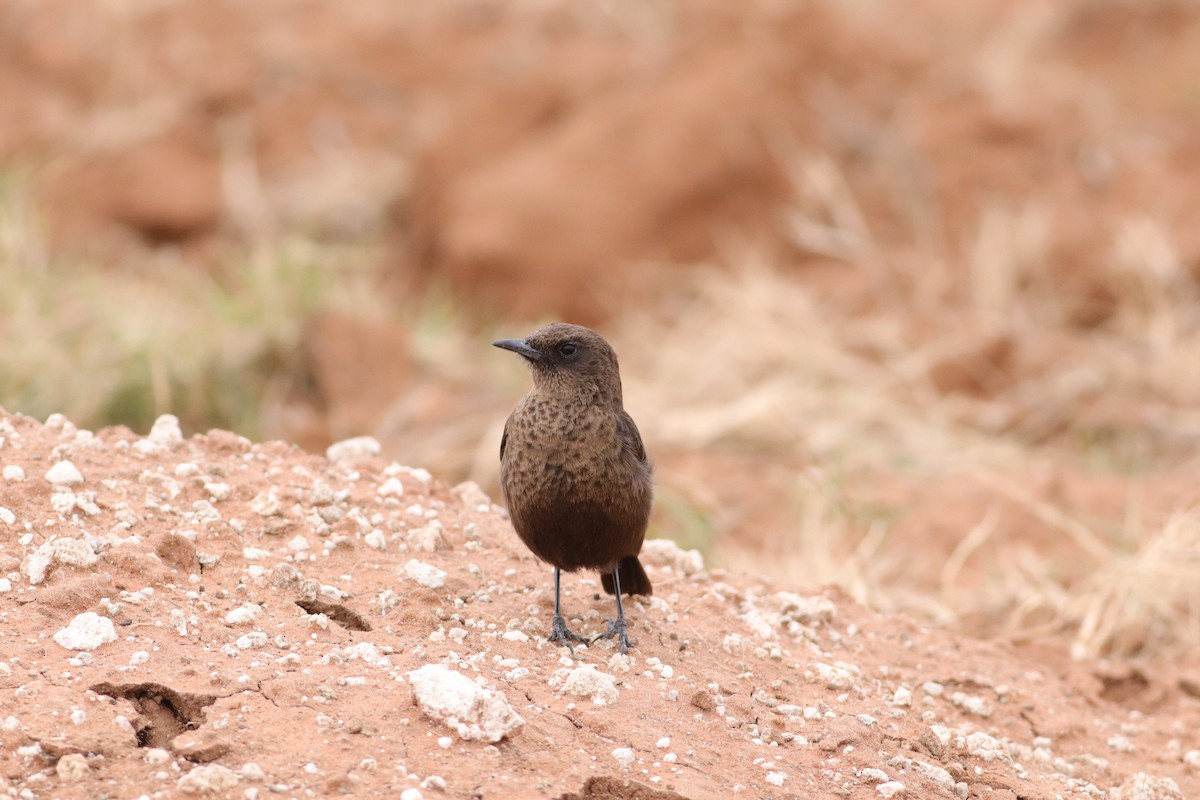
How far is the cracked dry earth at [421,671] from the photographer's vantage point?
3.25 m

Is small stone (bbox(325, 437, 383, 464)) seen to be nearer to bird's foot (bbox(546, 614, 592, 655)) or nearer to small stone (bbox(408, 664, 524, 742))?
bird's foot (bbox(546, 614, 592, 655))

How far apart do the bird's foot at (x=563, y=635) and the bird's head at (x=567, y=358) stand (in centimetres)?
74

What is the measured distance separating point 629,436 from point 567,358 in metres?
0.32

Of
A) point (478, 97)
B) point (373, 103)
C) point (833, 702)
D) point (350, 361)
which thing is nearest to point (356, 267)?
point (350, 361)

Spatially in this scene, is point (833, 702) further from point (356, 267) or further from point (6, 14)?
point (6, 14)

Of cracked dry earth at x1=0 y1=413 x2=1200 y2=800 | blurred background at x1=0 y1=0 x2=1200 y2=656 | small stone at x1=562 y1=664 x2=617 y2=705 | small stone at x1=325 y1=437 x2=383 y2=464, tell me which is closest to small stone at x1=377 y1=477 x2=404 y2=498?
cracked dry earth at x1=0 y1=413 x2=1200 y2=800

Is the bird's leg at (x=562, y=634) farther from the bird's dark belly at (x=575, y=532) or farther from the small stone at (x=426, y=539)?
the small stone at (x=426, y=539)

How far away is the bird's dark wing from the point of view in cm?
443

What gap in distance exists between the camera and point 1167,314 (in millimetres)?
10141

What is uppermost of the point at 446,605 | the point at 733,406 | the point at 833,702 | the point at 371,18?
the point at 371,18

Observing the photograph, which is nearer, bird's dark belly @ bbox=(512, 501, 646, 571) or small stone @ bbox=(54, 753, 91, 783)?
small stone @ bbox=(54, 753, 91, 783)

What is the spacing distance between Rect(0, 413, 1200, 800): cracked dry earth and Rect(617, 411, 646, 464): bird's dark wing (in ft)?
1.74

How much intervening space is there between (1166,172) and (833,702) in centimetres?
904

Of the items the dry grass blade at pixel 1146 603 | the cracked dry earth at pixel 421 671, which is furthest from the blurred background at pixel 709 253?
the cracked dry earth at pixel 421 671
